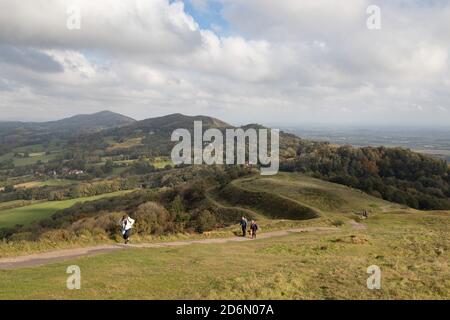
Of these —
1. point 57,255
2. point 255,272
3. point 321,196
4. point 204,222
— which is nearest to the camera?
point 255,272

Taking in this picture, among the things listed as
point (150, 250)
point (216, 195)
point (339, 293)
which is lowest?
point (216, 195)

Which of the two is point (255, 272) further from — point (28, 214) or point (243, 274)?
point (28, 214)

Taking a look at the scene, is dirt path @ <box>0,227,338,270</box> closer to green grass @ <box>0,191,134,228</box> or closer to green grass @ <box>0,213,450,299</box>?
green grass @ <box>0,213,450,299</box>

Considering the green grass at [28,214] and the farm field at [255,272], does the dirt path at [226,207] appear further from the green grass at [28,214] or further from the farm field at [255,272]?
the green grass at [28,214]

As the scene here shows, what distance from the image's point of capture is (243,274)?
18.8 m

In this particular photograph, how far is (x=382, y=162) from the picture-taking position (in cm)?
15088
